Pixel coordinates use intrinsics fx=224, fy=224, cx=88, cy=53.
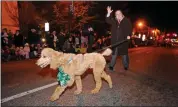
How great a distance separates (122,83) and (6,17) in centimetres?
1754

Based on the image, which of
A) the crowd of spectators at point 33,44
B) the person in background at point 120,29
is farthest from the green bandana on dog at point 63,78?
the crowd of spectators at point 33,44

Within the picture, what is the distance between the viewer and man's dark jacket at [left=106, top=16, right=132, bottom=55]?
796 cm

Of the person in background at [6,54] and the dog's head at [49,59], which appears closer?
the dog's head at [49,59]

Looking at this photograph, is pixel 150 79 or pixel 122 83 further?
pixel 150 79

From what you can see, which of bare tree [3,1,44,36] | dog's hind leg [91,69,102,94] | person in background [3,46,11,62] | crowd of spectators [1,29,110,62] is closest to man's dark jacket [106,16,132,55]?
dog's hind leg [91,69,102,94]

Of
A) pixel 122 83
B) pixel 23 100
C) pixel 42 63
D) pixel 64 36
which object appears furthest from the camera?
pixel 64 36

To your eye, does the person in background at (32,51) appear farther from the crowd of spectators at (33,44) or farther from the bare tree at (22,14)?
the bare tree at (22,14)

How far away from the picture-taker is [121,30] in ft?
26.3

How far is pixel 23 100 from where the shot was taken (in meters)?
4.82

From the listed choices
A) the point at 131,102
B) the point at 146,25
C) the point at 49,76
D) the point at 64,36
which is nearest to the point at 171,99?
the point at 131,102

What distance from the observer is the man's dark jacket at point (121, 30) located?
26.1 feet

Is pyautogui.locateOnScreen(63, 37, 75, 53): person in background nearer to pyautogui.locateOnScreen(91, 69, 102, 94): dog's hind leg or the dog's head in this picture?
pyautogui.locateOnScreen(91, 69, 102, 94): dog's hind leg

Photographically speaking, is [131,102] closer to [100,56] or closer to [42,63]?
[100,56]

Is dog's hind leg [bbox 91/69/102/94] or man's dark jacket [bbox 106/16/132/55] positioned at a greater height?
man's dark jacket [bbox 106/16/132/55]
